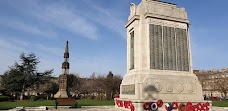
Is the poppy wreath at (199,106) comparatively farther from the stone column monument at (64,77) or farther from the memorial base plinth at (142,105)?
the stone column monument at (64,77)

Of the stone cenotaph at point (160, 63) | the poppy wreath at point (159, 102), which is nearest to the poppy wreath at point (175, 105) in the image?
the stone cenotaph at point (160, 63)

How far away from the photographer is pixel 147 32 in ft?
47.5

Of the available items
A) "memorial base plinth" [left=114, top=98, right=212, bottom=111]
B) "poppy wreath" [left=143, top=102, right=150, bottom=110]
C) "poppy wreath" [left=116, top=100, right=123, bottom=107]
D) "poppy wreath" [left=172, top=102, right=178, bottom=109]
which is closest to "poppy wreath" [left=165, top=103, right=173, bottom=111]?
"memorial base plinth" [left=114, top=98, right=212, bottom=111]

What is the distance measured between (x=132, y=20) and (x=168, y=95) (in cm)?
620

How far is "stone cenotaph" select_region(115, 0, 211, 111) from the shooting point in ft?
42.8

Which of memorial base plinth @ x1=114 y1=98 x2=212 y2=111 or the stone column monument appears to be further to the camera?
the stone column monument

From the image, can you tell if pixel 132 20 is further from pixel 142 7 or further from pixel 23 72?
pixel 23 72

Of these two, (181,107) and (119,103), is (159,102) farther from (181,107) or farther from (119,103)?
(119,103)

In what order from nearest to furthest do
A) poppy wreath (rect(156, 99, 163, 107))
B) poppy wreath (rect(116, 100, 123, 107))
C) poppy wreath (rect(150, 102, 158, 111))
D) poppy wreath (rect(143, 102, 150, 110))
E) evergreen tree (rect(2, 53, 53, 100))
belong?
1. poppy wreath (rect(143, 102, 150, 110))
2. poppy wreath (rect(150, 102, 158, 111))
3. poppy wreath (rect(156, 99, 163, 107))
4. poppy wreath (rect(116, 100, 123, 107))
5. evergreen tree (rect(2, 53, 53, 100))

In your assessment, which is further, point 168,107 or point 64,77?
point 64,77

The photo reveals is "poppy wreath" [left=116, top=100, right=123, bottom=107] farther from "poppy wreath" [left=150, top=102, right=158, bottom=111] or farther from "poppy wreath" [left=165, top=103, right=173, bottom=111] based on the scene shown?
"poppy wreath" [left=165, top=103, right=173, bottom=111]

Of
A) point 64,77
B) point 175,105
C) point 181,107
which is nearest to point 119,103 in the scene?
point 175,105

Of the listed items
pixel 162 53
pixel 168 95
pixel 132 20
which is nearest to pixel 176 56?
pixel 162 53

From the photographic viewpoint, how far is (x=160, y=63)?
14297 mm
